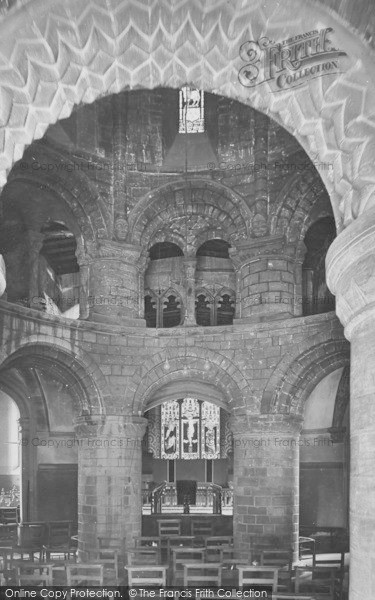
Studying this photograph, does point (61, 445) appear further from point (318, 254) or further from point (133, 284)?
point (318, 254)

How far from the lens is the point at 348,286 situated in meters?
5.60

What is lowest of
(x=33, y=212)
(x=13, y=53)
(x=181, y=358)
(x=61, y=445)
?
(x=61, y=445)

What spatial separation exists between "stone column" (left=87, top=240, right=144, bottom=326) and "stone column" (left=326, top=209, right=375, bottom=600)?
476 inches

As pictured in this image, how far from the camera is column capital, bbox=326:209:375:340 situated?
528 centimetres

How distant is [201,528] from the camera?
17750 millimetres

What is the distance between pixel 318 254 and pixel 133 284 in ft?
16.0

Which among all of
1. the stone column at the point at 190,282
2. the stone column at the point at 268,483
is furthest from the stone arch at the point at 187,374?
the stone column at the point at 190,282

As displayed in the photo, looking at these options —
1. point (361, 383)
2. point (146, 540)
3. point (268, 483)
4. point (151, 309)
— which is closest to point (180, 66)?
point (361, 383)

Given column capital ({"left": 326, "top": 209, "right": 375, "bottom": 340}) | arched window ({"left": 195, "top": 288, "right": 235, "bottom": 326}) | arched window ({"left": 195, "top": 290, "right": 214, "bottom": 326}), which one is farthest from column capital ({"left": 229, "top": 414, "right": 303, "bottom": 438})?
column capital ({"left": 326, "top": 209, "right": 375, "bottom": 340})

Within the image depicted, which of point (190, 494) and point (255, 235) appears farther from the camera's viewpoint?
point (190, 494)

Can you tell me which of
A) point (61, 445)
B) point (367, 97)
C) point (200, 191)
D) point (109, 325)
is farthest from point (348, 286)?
point (61, 445)

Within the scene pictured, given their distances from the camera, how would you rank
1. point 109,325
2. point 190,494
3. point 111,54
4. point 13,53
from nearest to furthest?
Answer: point 13,53 < point 111,54 < point 109,325 < point 190,494

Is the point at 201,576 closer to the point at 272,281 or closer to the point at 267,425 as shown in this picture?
the point at 267,425

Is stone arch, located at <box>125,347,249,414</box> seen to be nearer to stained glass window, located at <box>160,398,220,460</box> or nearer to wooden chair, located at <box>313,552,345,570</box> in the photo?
wooden chair, located at <box>313,552,345,570</box>
